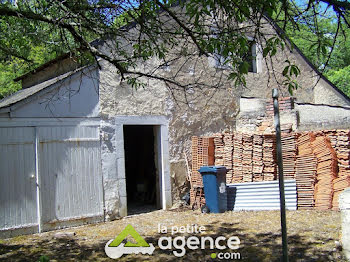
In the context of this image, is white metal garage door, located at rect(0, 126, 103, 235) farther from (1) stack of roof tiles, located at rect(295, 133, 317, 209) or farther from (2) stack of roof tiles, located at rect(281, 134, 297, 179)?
(1) stack of roof tiles, located at rect(295, 133, 317, 209)

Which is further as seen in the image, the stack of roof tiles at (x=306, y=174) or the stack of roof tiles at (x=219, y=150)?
the stack of roof tiles at (x=219, y=150)

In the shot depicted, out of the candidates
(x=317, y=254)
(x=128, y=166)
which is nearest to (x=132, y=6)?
(x=317, y=254)

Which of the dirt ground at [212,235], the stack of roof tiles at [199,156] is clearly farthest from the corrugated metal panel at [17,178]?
the stack of roof tiles at [199,156]

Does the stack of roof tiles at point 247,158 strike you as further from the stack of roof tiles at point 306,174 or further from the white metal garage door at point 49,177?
the white metal garage door at point 49,177

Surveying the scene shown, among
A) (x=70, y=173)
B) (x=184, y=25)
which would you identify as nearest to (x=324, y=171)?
(x=184, y=25)

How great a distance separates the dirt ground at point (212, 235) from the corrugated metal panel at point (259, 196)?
0.34 m

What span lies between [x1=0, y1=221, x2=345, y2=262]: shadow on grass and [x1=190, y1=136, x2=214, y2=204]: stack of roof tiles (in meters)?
2.65

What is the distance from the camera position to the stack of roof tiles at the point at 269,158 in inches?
376

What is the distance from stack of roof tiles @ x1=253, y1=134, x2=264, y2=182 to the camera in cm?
966

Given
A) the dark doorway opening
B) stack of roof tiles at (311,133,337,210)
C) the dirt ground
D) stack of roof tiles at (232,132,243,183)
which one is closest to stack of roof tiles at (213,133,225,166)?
stack of roof tiles at (232,132,243,183)

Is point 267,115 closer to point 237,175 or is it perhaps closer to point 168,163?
point 237,175

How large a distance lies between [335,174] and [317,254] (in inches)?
152

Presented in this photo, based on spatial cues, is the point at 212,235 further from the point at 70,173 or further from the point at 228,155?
the point at 70,173

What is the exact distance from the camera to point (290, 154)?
30.8ft
